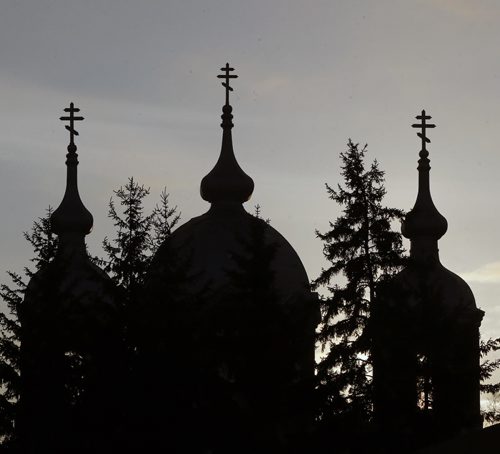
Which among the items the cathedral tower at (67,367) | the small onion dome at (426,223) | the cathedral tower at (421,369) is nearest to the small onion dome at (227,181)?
the small onion dome at (426,223)

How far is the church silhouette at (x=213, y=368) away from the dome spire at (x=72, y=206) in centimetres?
1626

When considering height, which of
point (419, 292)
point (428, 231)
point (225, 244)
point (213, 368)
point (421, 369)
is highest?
point (428, 231)

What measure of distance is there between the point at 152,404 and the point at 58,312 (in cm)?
502

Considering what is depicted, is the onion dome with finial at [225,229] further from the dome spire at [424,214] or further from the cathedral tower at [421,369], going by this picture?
the cathedral tower at [421,369]

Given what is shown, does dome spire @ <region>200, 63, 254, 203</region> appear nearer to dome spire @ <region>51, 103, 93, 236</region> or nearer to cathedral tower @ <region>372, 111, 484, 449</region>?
dome spire @ <region>51, 103, 93, 236</region>

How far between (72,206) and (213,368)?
22.8 m

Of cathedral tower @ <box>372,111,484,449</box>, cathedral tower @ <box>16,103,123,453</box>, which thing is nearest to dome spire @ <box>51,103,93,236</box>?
cathedral tower @ <box>16,103,123,453</box>

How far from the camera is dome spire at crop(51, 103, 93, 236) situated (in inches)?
2894

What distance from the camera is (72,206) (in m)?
74.2

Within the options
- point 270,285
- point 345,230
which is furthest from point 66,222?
point 270,285

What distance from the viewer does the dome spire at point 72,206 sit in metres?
73.5

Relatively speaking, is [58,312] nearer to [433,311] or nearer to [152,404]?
[152,404]

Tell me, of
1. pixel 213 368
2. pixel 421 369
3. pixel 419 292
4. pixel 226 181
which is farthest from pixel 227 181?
pixel 213 368

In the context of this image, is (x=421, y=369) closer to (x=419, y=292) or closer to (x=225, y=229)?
(x=419, y=292)
